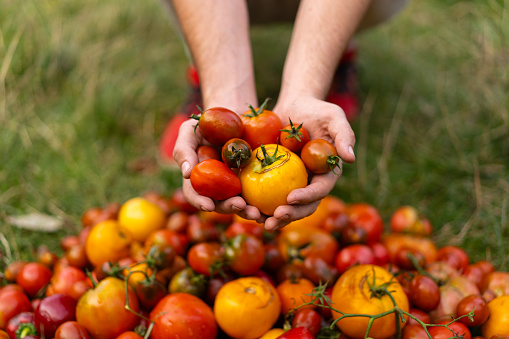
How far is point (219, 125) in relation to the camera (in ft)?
5.60

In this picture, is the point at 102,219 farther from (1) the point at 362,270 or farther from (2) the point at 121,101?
(2) the point at 121,101

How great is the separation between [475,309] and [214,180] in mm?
1080

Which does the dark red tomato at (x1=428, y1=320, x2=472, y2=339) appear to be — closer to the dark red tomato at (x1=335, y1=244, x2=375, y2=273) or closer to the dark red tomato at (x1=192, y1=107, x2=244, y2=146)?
the dark red tomato at (x1=335, y1=244, x2=375, y2=273)

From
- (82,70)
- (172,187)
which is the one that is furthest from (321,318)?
(82,70)

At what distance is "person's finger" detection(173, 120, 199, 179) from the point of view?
1.71 m

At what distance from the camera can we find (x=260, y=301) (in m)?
1.69

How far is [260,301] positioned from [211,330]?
0.70 feet

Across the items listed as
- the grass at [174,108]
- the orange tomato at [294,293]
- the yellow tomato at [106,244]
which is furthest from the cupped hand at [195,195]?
the grass at [174,108]

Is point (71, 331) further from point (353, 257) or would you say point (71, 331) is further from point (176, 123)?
point (176, 123)

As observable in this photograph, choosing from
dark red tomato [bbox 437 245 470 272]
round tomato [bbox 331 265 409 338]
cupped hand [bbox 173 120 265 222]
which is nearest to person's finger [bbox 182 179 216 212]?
cupped hand [bbox 173 120 265 222]

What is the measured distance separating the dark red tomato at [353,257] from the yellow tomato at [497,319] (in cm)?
50

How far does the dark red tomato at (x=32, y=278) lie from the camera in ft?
6.52

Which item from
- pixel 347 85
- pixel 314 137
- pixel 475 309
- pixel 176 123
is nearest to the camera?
pixel 475 309

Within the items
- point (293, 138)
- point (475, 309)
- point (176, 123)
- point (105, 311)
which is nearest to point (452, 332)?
point (475, 309)
